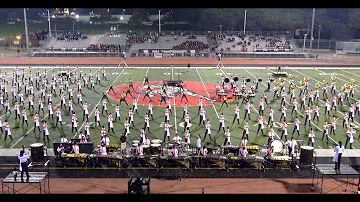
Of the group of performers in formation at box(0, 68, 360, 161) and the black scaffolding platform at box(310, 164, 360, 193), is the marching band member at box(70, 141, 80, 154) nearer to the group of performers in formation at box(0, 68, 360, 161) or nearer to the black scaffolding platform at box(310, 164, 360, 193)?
the group of performers in formation at box(0, 68, 360, 161)

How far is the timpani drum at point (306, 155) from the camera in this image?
13.4 metres

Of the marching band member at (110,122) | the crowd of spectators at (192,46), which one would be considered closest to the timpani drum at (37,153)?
the marching band member at (110,122)

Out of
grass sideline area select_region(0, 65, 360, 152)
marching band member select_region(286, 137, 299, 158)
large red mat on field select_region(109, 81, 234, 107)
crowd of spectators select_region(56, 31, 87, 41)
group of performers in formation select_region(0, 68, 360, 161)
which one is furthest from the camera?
crowd of spectators select_region(56, 31, 87, 41)

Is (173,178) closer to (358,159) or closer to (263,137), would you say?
(263,137)

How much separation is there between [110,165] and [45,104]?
37.8 ft

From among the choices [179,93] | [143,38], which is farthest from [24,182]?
[143,38]

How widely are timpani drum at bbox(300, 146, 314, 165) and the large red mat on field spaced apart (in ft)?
34.6

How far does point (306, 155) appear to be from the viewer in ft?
44.0

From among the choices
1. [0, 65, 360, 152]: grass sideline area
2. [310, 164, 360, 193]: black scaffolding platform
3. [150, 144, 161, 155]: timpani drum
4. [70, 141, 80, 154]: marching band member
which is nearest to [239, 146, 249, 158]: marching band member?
[310, 164, 360, 193]: black scaffolding platform

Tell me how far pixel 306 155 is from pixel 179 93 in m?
13.9

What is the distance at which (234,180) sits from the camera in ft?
40.9

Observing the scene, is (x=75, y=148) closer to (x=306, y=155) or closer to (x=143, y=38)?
(x=306, y=155)

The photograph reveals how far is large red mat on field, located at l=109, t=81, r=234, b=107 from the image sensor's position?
23953 mm
